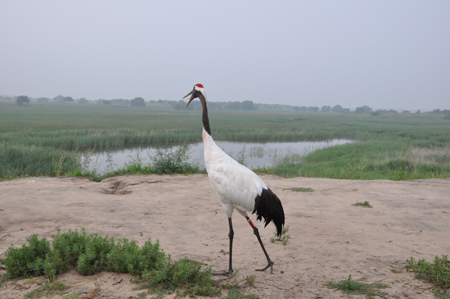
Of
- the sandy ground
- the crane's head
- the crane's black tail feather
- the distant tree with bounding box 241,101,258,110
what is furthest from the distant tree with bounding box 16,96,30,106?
the crane's black tail feather

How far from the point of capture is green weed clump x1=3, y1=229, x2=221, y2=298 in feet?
10.6

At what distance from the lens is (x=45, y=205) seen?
602 centimetres

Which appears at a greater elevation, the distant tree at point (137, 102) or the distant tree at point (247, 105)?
the distant tree at point (247, 105)

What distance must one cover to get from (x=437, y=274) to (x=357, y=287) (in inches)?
40.9

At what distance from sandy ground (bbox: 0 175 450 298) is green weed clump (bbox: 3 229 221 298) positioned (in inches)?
Answer: 5.3

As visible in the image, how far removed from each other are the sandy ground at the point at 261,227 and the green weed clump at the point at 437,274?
12 cm

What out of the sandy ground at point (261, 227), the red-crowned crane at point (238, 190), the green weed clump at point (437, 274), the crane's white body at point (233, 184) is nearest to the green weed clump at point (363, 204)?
the sandy ground at point (261, 227)

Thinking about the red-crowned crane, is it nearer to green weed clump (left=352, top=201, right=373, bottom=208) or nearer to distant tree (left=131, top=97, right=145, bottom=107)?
green weed clump (left=352, top=201, right=373, bottom=208)

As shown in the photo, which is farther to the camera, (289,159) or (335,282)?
(289,159)

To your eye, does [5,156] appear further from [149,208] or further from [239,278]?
[239,278]

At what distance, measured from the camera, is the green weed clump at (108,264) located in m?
3.24

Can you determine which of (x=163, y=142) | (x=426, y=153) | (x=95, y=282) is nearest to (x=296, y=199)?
(x=95, y=282)

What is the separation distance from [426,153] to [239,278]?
716 inches

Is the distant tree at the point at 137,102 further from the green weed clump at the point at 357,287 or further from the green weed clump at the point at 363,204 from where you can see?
the green weed clump at the point at 357,287
